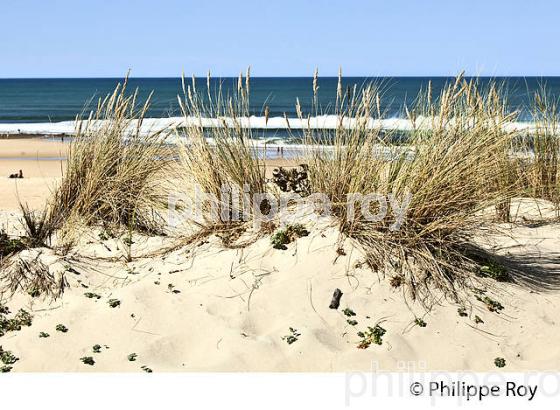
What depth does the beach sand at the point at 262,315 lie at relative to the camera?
362 cm

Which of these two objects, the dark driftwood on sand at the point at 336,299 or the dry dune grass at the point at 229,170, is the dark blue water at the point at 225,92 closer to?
the dry dune grass at the point at 229,170

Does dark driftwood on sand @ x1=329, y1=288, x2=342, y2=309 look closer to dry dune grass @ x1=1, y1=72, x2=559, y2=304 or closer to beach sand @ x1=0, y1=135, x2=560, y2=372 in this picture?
beach sand @ x1=0, y1=135, x2=560, y2=372

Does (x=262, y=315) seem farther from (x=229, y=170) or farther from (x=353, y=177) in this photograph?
(x=229, y=170)

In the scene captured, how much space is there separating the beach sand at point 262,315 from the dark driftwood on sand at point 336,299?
3cm

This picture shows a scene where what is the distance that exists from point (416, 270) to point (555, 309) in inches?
33.4

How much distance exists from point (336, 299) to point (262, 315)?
44cm

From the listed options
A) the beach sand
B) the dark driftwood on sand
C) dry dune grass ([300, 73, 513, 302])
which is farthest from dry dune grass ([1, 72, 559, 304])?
the dark driftwood on sand

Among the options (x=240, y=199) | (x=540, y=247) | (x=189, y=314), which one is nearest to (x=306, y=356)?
(x=189, y=314)

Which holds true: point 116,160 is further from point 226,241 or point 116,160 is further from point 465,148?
point 465,148

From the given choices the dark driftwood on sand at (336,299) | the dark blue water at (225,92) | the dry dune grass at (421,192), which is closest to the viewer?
the dark driftwood on sand at (336,299)

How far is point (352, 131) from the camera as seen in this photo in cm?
454

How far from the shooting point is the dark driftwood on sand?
4.02 m

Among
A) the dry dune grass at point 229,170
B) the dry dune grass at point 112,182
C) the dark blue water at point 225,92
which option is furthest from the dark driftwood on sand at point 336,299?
the dry dune grass at point 112,182

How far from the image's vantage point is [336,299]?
159 inches
